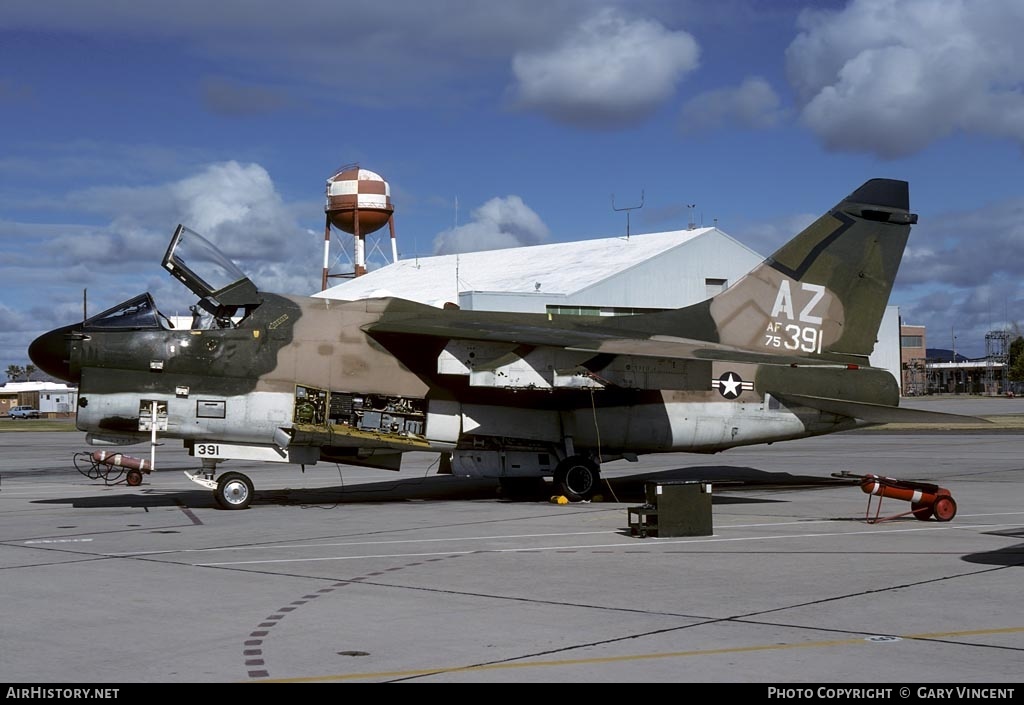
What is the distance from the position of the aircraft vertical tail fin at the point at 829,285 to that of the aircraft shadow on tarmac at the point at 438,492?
10.2 ft

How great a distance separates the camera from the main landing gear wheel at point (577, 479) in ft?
63.0

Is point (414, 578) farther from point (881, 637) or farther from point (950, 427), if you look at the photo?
point (950, 427)

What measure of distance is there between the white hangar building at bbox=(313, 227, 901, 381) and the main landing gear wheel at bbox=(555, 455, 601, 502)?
32.9 metres

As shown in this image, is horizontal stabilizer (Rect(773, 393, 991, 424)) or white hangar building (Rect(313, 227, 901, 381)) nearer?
horizontal stabilizer (Rect(773, 393, 991, 424))

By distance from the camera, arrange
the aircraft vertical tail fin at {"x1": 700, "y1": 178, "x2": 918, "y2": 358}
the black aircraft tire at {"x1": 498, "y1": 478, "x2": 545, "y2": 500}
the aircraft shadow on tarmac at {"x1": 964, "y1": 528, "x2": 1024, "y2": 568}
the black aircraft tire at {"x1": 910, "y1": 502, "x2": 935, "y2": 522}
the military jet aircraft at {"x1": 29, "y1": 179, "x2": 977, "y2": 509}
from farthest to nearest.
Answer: the aircraft vertical tail fin at {"x1": 700, "y1": 178, "x2": 918, "y2": 358} → the black aircraft tire at {"x1": 498, "y1": 478, "x2": 545, "y2": 500} → the military jet aircraft at {"x1": 29, "y1": 179, "x2": 977, "y2": 509} → the black aircraft tire at {"x1": 910, "y1": 502, "x2": 935, "y2": 522} → the aircraft shadow on tarmac at {"x1": 964, "y1": 528, "x2": 1024, "y2": 568}

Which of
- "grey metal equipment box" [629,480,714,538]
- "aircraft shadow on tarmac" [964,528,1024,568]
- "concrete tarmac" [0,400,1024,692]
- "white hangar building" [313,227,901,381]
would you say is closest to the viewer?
"concrete tarmac" [0,400,1024,692]

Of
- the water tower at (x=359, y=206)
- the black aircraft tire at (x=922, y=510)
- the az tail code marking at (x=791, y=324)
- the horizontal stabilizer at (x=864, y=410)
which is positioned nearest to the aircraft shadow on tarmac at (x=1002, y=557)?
the black aircraft tire at (x=922, y=510)

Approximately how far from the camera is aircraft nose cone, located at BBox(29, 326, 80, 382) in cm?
1758

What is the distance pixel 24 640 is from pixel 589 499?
12.4 m

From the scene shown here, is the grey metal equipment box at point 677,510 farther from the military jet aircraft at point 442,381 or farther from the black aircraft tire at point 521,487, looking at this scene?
the black aircraft tire at point 521,487

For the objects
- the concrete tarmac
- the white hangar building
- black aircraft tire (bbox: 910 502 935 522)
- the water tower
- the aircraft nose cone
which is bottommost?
the concrete tarmac

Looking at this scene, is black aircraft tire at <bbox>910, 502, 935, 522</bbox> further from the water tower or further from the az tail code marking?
the water tower

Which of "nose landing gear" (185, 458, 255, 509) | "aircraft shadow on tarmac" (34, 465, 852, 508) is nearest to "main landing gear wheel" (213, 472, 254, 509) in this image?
"nose landing gear" (185, 458, 255, 509)

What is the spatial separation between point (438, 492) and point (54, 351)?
8.03 meters
